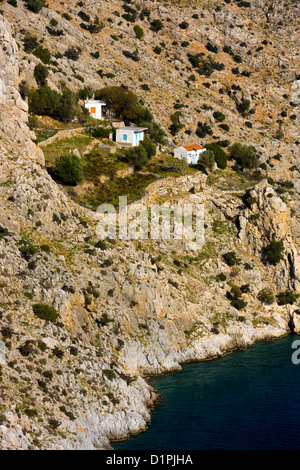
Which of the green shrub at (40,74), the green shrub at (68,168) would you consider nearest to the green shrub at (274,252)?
the green shrub at (68,168)

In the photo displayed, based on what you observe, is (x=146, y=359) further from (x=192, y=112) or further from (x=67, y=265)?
(x=192, y=112)

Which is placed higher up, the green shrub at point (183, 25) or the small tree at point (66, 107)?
the green shrub at point (183, 25)

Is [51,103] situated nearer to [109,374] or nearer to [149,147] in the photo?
[149,147]

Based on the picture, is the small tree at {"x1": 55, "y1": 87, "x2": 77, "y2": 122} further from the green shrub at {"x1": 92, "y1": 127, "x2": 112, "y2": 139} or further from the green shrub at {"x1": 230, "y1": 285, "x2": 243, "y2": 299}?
the green shrub at {"x1": 230, "y1": 285, "x2": 243, "y2": 299}

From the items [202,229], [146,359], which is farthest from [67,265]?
[202,229]

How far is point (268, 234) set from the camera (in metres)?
114

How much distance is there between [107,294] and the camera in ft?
278

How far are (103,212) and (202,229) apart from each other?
2147 cm

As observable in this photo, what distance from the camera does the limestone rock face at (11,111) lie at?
93.9 meters

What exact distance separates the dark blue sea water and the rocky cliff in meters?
2.57

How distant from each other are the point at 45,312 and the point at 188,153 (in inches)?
2516

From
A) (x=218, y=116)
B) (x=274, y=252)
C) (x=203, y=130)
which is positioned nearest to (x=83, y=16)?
(x=218, y=116)

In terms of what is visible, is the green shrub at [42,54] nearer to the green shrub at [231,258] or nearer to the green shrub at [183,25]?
the green shrub at [231,258]

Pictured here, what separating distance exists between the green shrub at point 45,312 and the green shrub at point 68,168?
34794mm
